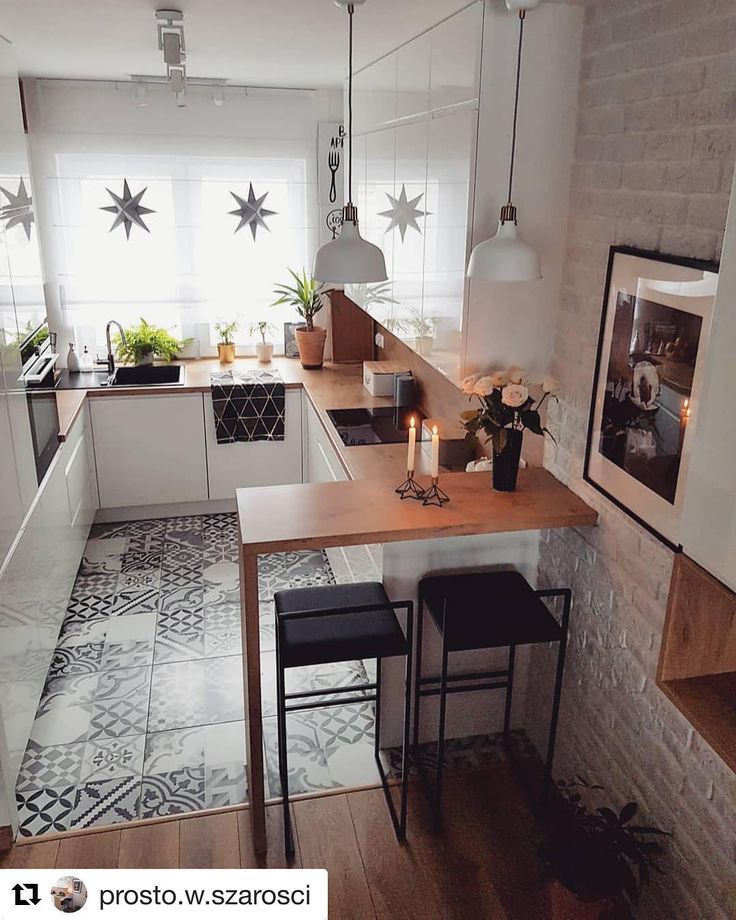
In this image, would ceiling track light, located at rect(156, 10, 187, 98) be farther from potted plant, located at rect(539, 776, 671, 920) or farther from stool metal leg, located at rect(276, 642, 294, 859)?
potted plant, located at rect(539, 776, 671, 920)

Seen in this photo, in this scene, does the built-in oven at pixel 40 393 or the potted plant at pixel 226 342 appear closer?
the built-in oven at pixel 40 393

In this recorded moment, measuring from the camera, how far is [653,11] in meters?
1.92

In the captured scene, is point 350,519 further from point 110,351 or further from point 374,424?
point 110,351

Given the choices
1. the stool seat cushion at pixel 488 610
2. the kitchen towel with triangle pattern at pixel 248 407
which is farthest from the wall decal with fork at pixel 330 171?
the stool seat cushion at pixel 488 610

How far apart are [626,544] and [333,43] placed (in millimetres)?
2299

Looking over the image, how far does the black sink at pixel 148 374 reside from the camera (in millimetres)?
4914

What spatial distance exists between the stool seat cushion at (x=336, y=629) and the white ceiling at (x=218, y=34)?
1.84 m

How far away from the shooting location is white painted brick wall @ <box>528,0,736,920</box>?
179 cm

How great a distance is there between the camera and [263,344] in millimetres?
5188

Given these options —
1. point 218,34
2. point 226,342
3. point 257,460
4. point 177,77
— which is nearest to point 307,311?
point 226,342

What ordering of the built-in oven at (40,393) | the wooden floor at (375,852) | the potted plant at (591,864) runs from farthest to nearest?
1. the built-in oven at (40,393)
2. the wooden floor at (375,852)
3. the potted plant at (591,864)

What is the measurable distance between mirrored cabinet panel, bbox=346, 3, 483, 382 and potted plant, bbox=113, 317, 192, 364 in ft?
6.25

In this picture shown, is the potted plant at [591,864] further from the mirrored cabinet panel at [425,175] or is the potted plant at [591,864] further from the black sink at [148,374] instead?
the black sink at [148,374]

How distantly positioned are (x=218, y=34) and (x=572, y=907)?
314 centimetres
